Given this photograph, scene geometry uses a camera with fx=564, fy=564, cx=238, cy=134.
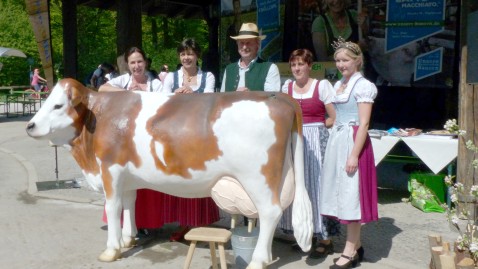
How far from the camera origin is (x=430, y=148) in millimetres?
5996

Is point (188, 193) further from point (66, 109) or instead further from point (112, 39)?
point (112, 39)

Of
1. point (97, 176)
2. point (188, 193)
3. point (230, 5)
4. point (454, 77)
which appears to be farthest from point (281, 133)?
point (230, 5)

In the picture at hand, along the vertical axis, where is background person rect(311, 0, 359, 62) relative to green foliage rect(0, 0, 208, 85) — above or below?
below

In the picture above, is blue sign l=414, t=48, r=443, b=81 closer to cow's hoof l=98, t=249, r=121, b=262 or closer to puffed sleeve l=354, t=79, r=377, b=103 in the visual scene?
puffed sleeve l=354, t=79, r=377, b=103

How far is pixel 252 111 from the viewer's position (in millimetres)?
3922

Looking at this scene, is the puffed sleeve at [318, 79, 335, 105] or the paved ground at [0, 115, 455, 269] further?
the paved ground at [0, 115, 455, 269]

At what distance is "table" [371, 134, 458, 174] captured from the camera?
5.87 meters

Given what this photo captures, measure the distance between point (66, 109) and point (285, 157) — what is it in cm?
170

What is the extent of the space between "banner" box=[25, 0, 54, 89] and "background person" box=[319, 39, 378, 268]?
511 centimetres

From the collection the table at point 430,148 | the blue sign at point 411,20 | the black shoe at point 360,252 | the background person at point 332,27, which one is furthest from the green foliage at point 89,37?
the black shoe at point 360,252

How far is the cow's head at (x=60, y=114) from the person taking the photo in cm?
422

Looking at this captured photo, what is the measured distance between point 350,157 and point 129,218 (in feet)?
6.37

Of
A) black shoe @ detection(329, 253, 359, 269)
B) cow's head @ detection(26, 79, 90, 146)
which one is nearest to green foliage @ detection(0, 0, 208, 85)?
cow's head @ detection(26, 79, 90, 146)

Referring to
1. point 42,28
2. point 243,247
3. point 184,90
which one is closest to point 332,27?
point 42,28
